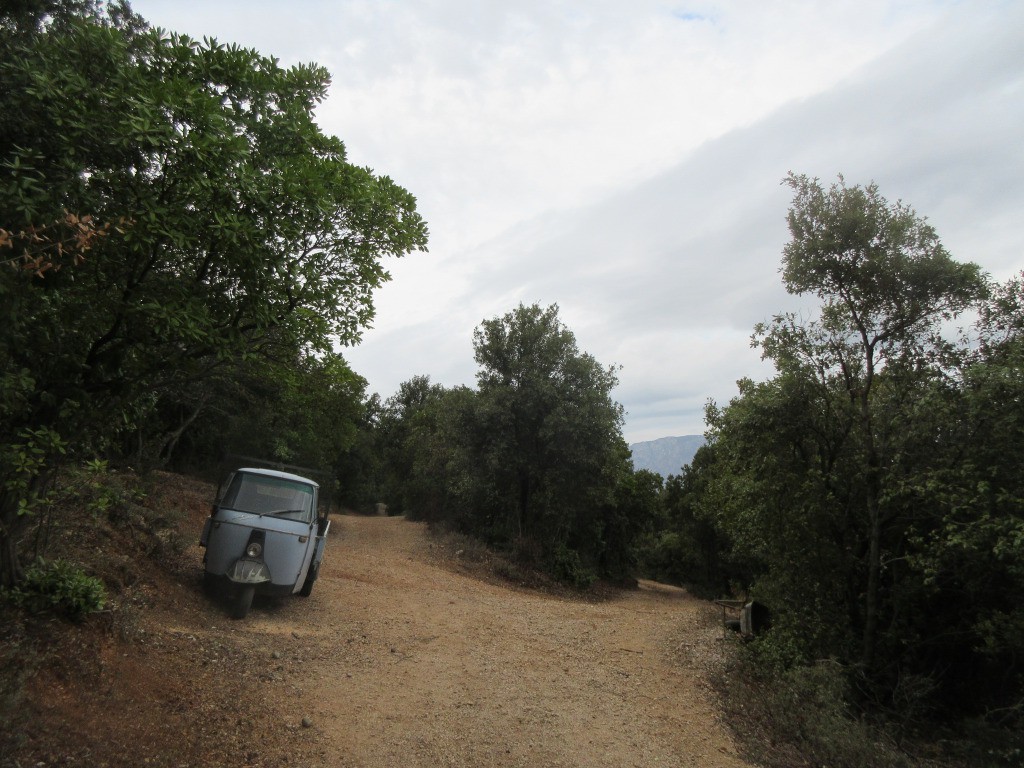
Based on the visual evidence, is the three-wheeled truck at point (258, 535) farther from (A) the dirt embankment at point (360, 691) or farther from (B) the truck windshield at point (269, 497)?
(A) the dirt embankment at point (360, 691)

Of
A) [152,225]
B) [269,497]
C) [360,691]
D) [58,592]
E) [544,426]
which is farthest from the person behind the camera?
[544,426]

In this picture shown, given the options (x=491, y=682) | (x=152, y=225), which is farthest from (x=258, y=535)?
(x=152, y=225)

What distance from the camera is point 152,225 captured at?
380 centimetres

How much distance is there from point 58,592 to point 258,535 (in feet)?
9.11

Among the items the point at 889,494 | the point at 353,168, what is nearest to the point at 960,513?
the point at 889,494

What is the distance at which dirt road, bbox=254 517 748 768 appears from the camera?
538 centimetres

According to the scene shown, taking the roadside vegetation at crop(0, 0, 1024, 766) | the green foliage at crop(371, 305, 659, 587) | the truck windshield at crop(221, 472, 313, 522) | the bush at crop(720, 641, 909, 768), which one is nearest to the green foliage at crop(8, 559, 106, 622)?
the roadside vegetation at crop(0, 0, 1024, 766)

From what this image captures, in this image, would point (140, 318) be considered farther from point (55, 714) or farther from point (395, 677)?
point (395, 677)

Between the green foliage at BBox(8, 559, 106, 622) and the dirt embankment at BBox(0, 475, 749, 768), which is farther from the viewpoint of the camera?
the green foliage at BBox(8, 559, 106, 622)

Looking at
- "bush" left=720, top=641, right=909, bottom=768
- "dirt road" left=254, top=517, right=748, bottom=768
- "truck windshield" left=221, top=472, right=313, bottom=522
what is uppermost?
"truck windshield" left=221, top=472, right=313, bottom=522

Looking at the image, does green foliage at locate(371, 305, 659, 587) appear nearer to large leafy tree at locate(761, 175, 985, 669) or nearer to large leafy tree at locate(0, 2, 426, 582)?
large leafy tree at locate(761, 175, 985, 669)

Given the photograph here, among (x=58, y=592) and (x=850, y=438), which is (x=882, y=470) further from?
(x=58, y=592)

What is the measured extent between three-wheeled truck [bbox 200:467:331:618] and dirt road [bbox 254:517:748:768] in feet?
1.81

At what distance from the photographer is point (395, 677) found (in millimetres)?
6828
